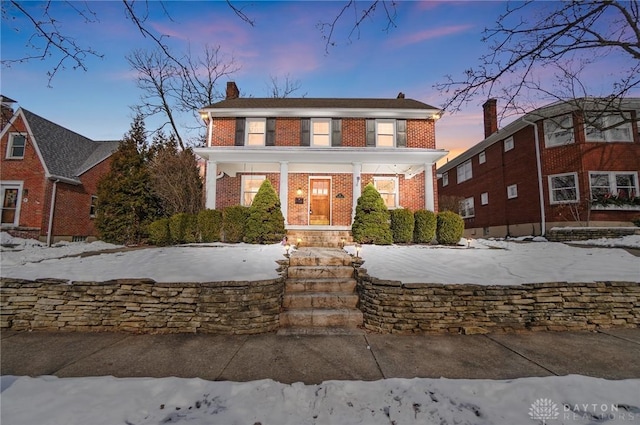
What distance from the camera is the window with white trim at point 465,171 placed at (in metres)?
20.5

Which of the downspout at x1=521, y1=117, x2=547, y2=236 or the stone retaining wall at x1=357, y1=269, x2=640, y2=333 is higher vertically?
the downspout at x1=521, y1=117, x2=547, y2=236

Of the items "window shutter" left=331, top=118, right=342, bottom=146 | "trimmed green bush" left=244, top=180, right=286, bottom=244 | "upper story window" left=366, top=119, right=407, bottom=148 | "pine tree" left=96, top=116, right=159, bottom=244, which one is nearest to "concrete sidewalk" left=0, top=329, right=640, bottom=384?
"trimmed green bush" left=244, top=180, right=286, bottom=244

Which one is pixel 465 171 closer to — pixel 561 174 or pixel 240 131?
pixel 561 174

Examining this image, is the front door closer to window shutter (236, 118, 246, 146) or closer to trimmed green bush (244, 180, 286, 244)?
trimmed green bush (244, 180, 286, 244)

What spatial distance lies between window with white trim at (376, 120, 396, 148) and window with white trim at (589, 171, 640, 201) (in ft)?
33.2

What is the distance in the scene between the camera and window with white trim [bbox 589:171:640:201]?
41.2 feet

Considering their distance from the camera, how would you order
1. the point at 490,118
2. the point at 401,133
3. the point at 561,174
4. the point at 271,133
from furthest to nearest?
the point at 490,118 < the point at 561,174 < the point at 271,133 < the point at 401,133

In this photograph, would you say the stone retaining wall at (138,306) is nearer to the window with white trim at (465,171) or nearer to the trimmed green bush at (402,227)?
the trimmed green bush at (402,227)

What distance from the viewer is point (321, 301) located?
471 cm

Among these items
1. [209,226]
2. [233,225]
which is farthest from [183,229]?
[233,225]

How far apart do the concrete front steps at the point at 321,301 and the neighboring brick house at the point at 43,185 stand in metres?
14.2

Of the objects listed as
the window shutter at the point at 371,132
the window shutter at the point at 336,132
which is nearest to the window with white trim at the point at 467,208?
the window shutter at the point at 371,132

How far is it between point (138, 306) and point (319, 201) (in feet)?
31.6

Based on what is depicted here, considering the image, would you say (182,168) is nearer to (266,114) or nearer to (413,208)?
(266,114)
